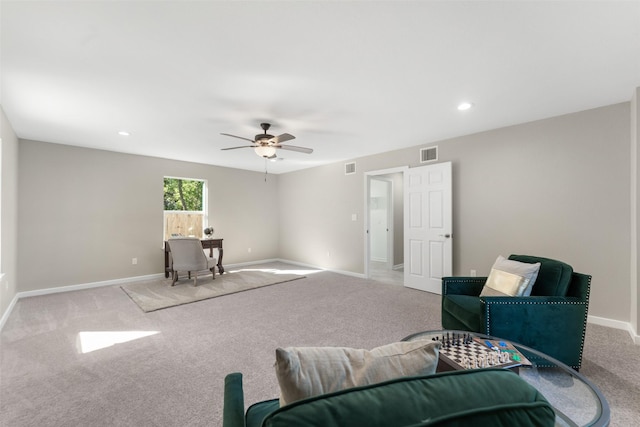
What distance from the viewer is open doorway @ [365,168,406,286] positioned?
19.6 ft

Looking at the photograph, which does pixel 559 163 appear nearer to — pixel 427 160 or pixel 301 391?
pixel 427 160

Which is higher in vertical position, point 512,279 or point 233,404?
point 512,279

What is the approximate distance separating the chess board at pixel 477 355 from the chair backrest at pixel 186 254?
4268 mm

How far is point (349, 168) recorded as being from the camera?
5.87 metres

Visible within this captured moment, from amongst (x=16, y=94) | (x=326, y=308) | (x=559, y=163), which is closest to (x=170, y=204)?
(x=16, y=94)

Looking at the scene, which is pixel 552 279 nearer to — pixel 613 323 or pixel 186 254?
pixel 613 323

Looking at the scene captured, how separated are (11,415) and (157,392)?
2.67ft

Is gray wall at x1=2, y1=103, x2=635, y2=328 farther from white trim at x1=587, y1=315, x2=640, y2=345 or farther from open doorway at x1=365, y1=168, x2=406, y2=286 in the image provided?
open doorway at x1=365, y1=168, x2=406, y2=286

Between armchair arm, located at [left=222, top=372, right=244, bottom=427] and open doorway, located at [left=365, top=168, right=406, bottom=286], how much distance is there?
464cm

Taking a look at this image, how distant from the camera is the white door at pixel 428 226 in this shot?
434 cm

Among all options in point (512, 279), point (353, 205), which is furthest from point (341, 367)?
point (353, 205)

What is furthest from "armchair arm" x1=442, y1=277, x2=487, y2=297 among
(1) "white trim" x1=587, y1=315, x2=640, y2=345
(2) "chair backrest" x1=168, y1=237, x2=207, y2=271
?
(2) "chair backrest" x1=168, y1=237, x2=207, y2=271

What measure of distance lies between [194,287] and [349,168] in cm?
368

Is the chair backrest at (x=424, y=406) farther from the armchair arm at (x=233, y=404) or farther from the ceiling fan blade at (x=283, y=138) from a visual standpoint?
the ceiling fan blade at (x=283, y=138)
